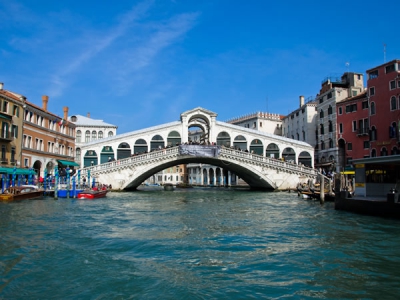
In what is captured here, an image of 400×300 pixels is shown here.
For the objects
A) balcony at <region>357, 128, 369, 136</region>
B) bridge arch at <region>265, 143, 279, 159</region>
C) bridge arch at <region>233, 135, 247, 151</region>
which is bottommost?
bridge arch at <region>265, 143, 279, 159</region>

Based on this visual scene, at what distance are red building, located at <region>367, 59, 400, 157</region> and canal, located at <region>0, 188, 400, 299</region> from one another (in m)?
17.0

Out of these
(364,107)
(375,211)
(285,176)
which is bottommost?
(375,211)

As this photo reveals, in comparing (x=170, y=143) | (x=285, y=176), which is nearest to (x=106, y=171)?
(x=170, y=143)

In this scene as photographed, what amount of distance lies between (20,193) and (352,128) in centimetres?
2528

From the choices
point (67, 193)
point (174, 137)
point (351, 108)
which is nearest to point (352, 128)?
point (351, 108)

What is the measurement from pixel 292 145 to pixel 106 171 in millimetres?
16349

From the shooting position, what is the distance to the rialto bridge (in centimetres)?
2727

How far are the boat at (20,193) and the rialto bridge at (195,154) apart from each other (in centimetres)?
603

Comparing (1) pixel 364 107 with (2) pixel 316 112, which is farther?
(2) pixel 316 112

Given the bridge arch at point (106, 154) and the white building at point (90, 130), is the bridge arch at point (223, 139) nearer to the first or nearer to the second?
the bridge arch at point (106, 154)

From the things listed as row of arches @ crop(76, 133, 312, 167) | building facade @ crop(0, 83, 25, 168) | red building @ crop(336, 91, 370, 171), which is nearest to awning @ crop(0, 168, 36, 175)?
→ building facade @ crop(0, 83, 25, 168)

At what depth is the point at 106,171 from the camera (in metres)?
27.1

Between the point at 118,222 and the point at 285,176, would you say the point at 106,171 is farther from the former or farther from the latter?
the point at 118,222

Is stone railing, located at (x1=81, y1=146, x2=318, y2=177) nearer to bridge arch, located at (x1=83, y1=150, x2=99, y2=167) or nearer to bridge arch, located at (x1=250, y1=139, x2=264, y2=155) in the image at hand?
bridge arch, located at (x1=250, y1=139, x2=264, y2=155)
